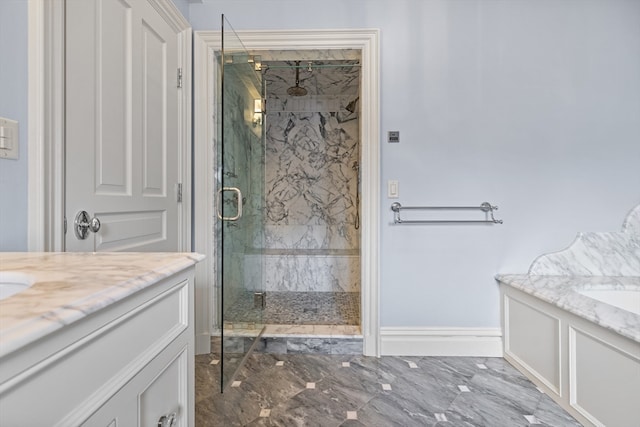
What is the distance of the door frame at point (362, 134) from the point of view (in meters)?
1.96

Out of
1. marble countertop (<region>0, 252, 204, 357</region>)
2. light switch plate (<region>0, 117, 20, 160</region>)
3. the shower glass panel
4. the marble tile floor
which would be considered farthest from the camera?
the shower glass panel

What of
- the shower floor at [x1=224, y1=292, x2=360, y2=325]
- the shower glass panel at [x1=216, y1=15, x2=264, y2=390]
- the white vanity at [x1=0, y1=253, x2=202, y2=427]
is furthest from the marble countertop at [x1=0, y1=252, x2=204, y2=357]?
the shower floor at [x1=224, y1=292, x2=360, y2=325]

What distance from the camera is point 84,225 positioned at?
115 cm

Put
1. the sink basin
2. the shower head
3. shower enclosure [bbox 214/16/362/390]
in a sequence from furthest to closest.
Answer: the shower head → shower enclosure [bbox 214/16/362/390] → the sink basin

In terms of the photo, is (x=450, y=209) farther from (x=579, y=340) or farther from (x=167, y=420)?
(x=167, y=420)

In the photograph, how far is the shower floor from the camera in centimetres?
198

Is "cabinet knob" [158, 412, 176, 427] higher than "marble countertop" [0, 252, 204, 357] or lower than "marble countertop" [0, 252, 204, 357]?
lower

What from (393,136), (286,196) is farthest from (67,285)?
(286,196)

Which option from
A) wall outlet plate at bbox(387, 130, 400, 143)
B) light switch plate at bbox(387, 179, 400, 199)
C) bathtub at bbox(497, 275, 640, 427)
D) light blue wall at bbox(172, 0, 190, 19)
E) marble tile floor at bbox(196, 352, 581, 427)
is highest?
light blue wall at bbox(172, 0, 190, 19)

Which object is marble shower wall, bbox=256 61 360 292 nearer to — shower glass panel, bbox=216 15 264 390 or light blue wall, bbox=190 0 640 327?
shower glass panel, bbox=216 15 264 390

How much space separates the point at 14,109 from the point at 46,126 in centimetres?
9

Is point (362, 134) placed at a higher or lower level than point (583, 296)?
higher

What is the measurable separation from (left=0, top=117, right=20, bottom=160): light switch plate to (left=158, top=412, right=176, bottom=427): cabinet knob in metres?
0.87

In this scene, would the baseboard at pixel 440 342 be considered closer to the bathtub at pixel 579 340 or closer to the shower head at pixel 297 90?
the bathtub at pixel 579 340
